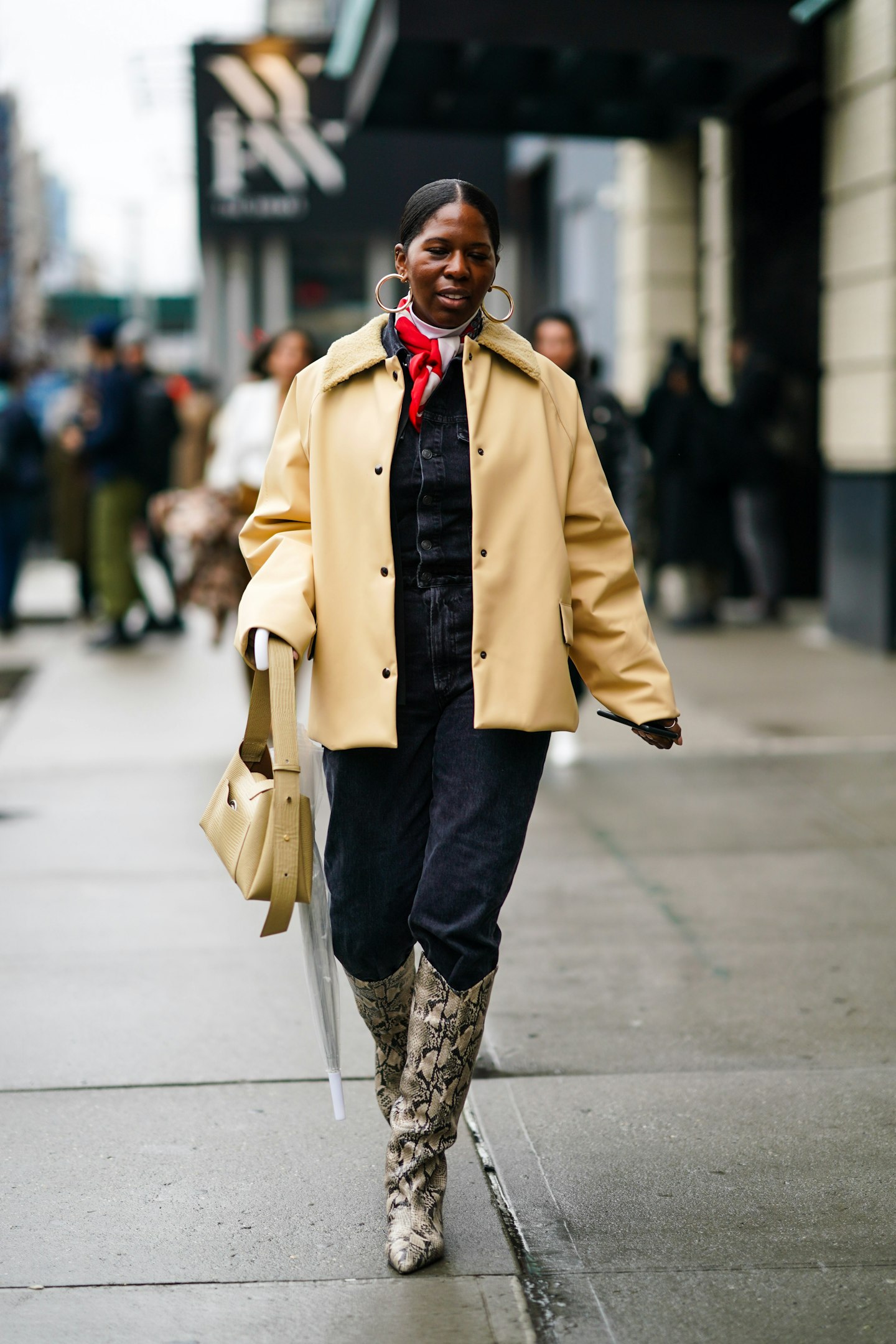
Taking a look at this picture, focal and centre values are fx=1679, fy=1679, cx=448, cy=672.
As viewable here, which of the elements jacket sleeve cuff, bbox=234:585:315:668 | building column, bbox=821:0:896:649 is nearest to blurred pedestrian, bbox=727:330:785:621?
building column, bbox=821:0:896:649

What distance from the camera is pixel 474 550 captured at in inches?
116

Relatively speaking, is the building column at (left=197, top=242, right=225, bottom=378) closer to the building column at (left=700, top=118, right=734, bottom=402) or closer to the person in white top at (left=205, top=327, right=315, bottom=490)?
the building column at (left=700, top=118, right=734, bottom=402)

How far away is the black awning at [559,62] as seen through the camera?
10633mm

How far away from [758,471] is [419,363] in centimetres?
912

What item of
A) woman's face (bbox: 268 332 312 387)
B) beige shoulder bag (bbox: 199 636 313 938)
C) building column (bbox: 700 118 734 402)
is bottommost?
beige shoulder bag (bbox: 199 636 313 938)

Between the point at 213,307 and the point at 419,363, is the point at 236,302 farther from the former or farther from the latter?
the point at 419,363

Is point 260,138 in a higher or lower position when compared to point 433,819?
higher

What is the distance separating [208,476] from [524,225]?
14.9 metres

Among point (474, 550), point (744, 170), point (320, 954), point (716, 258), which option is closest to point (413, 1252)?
point (320, 954)

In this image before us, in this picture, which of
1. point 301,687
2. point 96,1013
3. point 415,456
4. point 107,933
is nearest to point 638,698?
point 415,456

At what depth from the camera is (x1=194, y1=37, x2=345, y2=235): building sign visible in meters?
15.7

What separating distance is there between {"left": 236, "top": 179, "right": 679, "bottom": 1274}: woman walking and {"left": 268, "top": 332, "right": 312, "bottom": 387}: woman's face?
3.85 meters

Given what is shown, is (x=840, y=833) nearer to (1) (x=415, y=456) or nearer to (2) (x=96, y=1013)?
(2) (x=96, y=1013)

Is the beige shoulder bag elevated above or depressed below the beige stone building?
below
